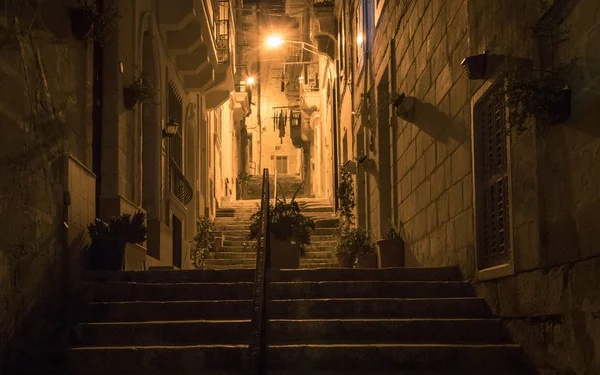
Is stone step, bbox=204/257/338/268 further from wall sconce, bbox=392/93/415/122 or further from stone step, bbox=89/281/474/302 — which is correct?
stone step, bbox=89/281/474/302

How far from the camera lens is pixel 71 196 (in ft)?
22.3

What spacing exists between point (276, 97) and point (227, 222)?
20.6 m

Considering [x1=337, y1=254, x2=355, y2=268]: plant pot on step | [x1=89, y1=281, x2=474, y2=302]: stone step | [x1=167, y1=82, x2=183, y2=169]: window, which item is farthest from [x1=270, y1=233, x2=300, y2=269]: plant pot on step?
[x1=89, y1=281, x2=474, y2=302]: stone step

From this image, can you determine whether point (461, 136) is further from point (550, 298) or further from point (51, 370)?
point (51, 370)

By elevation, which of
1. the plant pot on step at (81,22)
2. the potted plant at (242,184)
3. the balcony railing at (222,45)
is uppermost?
the balcony railing at (222,45)

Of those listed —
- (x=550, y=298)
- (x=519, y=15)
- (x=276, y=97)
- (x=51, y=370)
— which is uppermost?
(x=276, y=97)

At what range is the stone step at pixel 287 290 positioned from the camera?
6891mm

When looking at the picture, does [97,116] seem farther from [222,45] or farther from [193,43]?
[222,45]

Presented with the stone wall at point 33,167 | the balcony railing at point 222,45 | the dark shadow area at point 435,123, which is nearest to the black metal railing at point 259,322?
the stone wall at point 33,167

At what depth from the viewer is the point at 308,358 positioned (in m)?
5.54

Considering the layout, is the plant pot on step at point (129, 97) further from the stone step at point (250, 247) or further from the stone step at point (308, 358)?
the stone step at point (250, 247)

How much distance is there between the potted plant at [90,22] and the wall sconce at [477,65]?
11.5ft

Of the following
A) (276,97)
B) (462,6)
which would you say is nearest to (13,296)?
(462,6)

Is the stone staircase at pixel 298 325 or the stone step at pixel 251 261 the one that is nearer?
the stone staircase at pixel 298 325
